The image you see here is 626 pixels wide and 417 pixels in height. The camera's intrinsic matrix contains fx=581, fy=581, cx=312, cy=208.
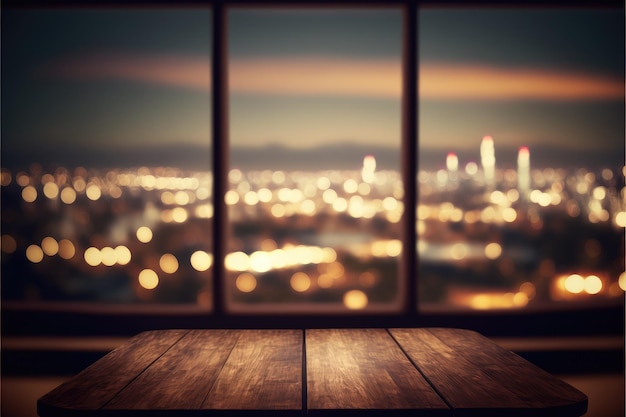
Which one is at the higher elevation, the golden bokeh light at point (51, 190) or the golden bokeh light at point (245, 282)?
the golden bokeh light at point (51, 190)

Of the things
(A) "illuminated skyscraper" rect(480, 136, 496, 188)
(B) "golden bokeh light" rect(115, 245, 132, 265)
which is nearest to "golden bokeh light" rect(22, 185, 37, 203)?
(B) "golden bokeh light" rect(115, 245, 132, 265)

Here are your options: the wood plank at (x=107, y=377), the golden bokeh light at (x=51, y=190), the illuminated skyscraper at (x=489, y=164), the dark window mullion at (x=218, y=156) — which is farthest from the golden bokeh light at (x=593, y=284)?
the golden bokeh light at (x=51, y=190)

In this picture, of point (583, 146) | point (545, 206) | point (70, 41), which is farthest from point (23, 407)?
point (583, 146)

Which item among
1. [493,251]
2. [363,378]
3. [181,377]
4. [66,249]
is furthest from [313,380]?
[66,249]

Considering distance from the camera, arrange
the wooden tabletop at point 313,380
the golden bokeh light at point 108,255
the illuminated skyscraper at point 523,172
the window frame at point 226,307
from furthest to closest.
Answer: the illuminated skyscraper at point 523,172
the golden bokeh light at point 108,255
the window frame at point 226,307
the wooden tabletop at point 313,380

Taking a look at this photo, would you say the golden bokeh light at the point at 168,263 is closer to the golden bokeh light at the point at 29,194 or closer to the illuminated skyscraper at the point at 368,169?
the golden bokeh light at the point at 29,194

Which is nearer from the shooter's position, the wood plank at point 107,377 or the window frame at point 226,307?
the wood plank at point 107,377

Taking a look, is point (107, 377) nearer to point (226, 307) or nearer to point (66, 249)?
point (226, 307)

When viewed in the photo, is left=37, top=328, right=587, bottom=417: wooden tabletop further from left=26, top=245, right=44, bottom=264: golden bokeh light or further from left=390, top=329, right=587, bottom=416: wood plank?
left=26, top=245, right=44, bottom=264: golden bokeh light
